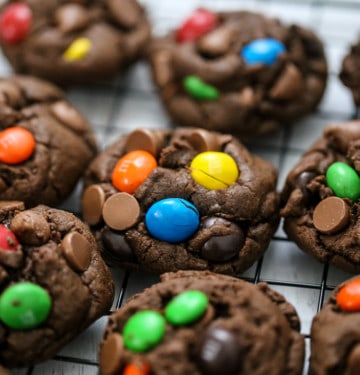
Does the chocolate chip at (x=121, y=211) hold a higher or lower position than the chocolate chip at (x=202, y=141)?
lower

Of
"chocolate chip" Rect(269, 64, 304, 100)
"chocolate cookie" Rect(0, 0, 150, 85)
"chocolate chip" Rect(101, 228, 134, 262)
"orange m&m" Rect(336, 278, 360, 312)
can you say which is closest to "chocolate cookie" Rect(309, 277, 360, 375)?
"orange m&m" Rect(336, 278, 360, 312)

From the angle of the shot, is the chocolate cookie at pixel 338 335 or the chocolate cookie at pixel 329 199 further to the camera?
the chocolate cookie at pixel 329 199

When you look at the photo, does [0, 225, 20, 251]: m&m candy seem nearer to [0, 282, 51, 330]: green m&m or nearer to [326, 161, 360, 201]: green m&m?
[0, 282, 51, 330]: green m&m

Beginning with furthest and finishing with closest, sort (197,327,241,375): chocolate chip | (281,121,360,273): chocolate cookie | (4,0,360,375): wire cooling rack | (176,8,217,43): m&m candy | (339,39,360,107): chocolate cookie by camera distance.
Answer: (176,8,217,43): m&m candy < (339,39,360,107): chocolate cookie < (4,0,360,375): wire cooling rack < (281,121,360,273): chocolate cookie < (197,327,241,375): chocolate chip

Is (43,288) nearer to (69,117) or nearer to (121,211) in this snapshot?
(121,211)

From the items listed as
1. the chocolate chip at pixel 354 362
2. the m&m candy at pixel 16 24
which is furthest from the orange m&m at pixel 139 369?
the m&m candy at pixel 16 24

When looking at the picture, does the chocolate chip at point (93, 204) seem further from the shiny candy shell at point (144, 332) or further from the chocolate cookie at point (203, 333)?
the shiny candy shell at point (144, 332)

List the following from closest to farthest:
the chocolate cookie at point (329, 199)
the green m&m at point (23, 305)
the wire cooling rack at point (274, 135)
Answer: the green m&m at point (23, 305) → the chocolate cookie at point (329, 199) → the wire cooling rack at point (274, 135)
